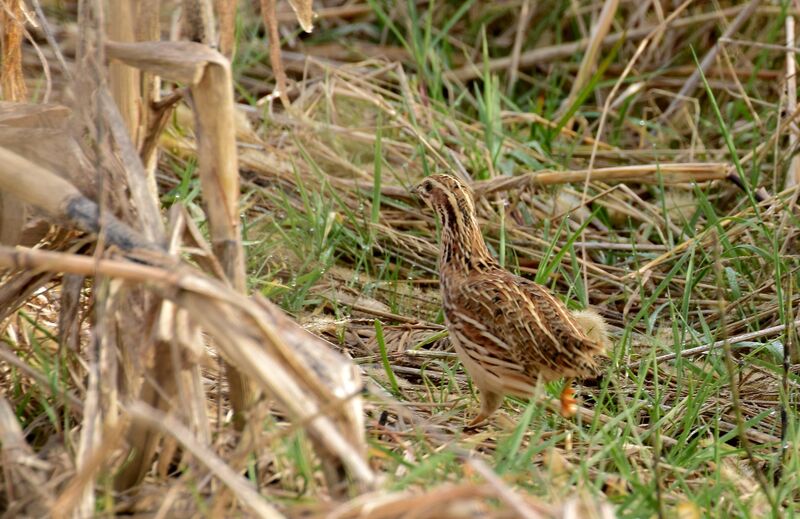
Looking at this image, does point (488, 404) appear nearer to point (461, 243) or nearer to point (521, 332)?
point (521, 332)

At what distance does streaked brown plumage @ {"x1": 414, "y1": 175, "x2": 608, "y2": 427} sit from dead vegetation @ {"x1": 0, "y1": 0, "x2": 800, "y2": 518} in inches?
5.2

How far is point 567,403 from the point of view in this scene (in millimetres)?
3822

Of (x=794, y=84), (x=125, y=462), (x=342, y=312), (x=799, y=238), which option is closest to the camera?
(x=125, y=462)

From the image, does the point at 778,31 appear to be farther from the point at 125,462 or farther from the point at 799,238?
the point at 125,462

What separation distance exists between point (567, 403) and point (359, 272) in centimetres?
158

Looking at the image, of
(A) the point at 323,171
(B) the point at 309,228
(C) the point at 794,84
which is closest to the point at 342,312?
(B) the point at 309,228

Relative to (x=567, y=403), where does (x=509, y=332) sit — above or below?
above

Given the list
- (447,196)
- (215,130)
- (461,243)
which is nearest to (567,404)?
(461,243)

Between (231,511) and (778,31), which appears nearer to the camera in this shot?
(231,511)

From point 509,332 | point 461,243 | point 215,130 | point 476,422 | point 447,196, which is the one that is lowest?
point 476,422

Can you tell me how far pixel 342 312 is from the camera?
4805 millimetres

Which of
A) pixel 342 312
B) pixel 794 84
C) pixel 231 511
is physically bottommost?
pixel 342 312

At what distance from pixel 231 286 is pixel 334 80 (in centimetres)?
357

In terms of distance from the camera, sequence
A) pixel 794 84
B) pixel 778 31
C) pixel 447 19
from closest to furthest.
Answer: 1. pixel 794 84
2. pixel 778 31
3. pixel 447 19
